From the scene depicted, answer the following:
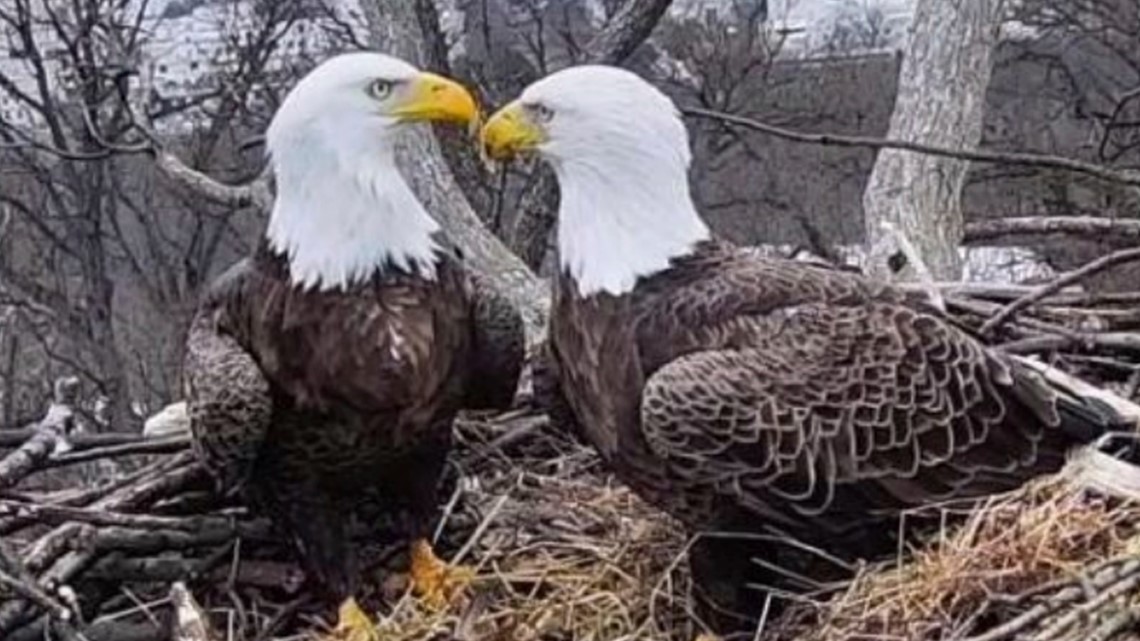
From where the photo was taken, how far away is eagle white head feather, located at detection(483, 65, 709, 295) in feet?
10.8

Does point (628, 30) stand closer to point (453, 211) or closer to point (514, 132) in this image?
point (453, 211)

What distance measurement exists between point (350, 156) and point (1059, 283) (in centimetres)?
118

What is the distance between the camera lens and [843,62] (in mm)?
11445

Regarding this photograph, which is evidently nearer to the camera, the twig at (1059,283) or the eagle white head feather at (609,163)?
the eagle white head feather at (609,163)

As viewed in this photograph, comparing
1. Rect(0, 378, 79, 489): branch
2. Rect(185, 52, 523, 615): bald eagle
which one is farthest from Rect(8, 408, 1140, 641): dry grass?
Rect(0, 378, 79, 489): branch

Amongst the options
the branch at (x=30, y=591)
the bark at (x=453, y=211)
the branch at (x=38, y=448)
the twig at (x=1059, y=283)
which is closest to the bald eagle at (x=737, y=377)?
the twig at (x=1059, y=283)

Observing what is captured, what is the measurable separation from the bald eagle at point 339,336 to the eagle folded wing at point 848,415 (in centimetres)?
46

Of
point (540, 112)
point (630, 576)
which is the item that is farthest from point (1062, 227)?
point (540, 112)

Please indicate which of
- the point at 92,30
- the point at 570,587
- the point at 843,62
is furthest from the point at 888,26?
the point at 570,587

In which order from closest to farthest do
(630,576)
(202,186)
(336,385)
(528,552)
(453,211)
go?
(336,385) < (630,576) < (528,552) < (453,211) < (202,186)

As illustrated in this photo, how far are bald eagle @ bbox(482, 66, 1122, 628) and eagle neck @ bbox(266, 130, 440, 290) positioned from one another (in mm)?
226

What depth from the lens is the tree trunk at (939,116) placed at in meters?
6.08

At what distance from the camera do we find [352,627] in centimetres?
348

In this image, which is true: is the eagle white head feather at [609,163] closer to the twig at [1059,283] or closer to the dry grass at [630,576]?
the dry grass at [630,576]
